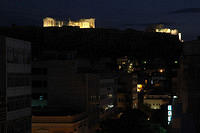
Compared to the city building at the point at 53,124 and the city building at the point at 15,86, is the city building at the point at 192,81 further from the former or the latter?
the city building at the point at 53,124

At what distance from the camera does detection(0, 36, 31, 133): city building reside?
27.1 meters

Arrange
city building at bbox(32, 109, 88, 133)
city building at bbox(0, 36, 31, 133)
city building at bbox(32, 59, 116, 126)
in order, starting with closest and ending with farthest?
1. city building at bbox(0, 36, 31, 133)
2. city building at bbox(32, 109, 88, 133)
3. city building at bbox(32, 59, 116, 126)

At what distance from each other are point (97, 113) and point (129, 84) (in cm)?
3231

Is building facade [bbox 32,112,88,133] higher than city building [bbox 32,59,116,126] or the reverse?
the reverse

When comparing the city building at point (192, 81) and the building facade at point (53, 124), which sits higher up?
the city building at point (192, 81)

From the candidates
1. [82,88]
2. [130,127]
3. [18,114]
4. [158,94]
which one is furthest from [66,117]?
[158,94]

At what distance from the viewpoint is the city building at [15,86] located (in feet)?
88.9

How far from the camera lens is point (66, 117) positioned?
4356 cm

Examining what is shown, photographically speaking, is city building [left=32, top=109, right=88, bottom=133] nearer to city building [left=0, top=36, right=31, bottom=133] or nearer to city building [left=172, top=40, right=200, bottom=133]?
city building [left=0, top=36, right=31, bottom=133]

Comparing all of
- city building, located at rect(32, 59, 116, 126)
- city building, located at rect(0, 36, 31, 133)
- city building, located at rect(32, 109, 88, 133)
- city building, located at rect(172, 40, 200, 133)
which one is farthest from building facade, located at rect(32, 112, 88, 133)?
city building, located at rect(172, 40, 200, 133)

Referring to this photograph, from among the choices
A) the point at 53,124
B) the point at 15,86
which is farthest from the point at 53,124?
the point at 15,86

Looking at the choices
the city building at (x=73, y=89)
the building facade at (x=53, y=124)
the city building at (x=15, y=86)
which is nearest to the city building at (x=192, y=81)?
the city building at (x=15, y=86)

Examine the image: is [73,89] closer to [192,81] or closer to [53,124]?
[53,124]

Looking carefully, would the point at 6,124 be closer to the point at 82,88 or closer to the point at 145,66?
the point at 82,88
